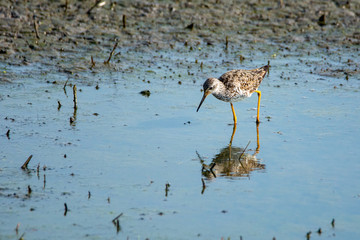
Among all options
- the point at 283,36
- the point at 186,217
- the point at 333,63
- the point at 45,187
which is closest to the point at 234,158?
the point at 186,217

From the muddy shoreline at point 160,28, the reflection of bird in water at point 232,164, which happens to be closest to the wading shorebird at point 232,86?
the reflection of bird in water at point 232,164

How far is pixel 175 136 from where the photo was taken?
10547 millimetres

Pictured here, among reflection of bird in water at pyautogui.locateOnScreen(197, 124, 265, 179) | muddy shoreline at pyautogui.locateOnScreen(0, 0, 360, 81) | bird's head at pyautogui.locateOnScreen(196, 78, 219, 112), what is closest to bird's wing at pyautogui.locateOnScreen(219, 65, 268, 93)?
bird's head at pyautogui.locateOnScreen(196, 78, 219, 112)

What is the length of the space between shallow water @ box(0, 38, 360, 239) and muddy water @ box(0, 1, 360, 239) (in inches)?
1.0

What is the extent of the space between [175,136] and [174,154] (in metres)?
0.93

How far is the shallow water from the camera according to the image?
7.41 metres

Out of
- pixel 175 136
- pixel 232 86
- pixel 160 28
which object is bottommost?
pixel 175 136

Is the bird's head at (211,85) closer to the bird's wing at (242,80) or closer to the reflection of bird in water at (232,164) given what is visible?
the bird's wing at (242,80)

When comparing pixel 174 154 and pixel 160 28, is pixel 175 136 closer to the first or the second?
pixel 174 154

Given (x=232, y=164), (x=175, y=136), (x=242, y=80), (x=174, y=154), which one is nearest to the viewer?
(x=232, y=164)

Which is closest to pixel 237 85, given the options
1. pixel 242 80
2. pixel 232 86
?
pixel 232 86

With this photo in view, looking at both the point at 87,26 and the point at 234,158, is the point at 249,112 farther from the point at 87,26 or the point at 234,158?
the point at 87,26

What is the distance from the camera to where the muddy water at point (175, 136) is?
7504 mm

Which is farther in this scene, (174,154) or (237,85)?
(237,85)
